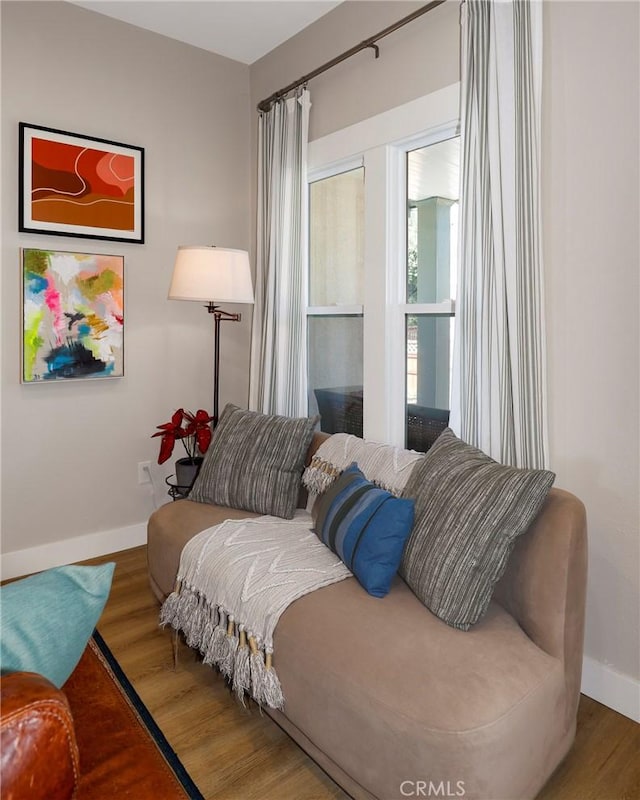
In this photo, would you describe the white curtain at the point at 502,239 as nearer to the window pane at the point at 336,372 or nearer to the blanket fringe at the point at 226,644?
the window pane at the point at 336,372

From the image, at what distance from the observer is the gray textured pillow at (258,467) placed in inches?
100

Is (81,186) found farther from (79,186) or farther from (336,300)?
(336,300)

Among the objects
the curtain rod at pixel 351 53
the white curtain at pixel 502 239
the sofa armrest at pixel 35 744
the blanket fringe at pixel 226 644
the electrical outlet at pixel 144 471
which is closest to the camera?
the sofa armrest at pixel 35 744

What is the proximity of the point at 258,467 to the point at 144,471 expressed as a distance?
1.16 metres

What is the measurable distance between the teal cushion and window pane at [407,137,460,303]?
2.17 m

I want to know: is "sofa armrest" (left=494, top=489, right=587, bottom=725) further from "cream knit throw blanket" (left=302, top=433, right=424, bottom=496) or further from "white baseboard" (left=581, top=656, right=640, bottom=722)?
"cream knit throw blanket" (left=302, top=433, right=424, bottom=496)

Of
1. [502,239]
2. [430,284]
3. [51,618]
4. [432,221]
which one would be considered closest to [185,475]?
[430,284]

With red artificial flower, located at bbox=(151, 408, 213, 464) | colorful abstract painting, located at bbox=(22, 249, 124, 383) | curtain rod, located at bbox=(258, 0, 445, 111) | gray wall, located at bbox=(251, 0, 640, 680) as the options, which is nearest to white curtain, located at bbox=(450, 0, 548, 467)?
gray wall, located at bbox=(251, 0, 640, 680)

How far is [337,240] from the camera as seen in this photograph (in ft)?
10.5

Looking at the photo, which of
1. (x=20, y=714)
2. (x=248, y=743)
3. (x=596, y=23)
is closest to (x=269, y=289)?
(x=596, y=23)

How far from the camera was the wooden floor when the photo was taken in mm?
1653

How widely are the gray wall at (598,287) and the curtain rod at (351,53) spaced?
0.60m

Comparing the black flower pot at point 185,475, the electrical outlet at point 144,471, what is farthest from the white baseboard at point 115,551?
the black flower pot at point 185,475

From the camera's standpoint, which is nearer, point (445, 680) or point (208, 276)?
point (445, 680)
